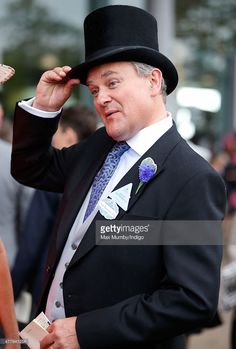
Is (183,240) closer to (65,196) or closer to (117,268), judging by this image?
(117,268)

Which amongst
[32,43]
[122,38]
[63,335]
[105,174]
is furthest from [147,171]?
[32,43]

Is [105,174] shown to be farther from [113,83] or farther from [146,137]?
[113,83]

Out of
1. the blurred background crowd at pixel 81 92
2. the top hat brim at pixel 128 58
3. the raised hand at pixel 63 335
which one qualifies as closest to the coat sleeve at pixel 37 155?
the top hat brim at pixel 128 58

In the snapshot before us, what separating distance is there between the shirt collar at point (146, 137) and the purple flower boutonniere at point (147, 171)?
0.25ft

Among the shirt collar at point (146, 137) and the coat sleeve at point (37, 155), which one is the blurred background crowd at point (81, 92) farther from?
the shirt collar at point (146, 137)

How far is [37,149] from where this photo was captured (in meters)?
2.70

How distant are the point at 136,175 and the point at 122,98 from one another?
0.82ft

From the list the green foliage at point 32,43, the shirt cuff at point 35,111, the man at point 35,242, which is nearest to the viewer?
the shirt cuff at point 35,111

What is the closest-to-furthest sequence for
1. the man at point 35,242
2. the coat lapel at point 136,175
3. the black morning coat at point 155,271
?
the black morning coat at point 155,271 < the coat lapel at point 136,175 < the man at point 35,242

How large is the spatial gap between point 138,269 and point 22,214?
2.12m

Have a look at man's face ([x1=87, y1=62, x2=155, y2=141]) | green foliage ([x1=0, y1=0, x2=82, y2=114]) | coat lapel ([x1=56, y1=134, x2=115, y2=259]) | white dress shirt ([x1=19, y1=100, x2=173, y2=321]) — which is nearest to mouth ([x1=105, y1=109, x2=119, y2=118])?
man's face ([x1=87, y1=62, x2=155, y2=141])

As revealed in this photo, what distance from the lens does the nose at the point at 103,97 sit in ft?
7.82

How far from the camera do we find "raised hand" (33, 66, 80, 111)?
8.65ft

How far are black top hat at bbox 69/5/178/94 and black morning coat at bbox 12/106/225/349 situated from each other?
0.25 metres
